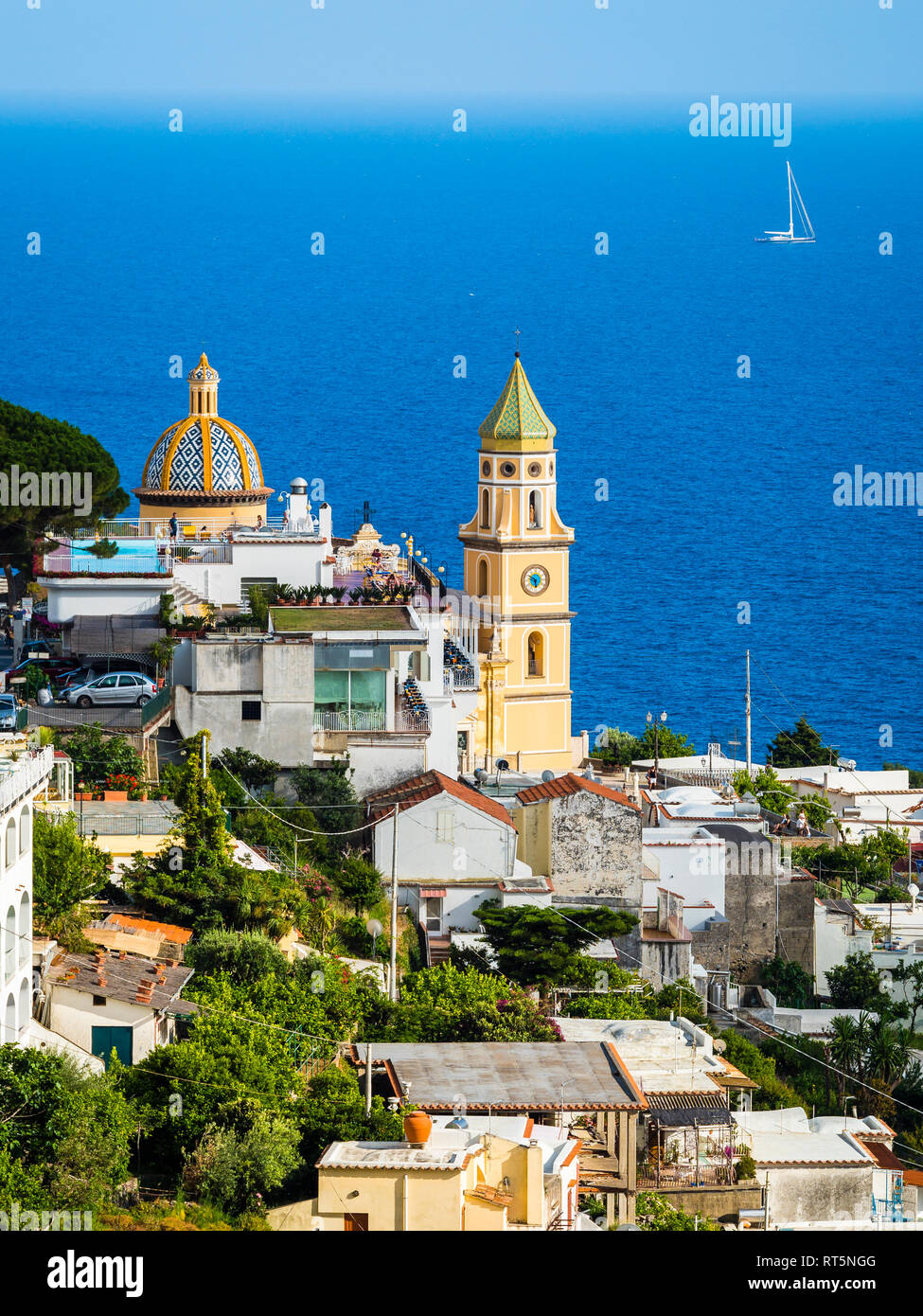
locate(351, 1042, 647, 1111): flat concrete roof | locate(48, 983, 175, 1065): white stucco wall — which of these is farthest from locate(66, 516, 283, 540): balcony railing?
locate(351, 1042, 647, 1111): flat concrete roof

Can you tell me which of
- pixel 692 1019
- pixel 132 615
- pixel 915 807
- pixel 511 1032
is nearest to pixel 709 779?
pixel 915 807

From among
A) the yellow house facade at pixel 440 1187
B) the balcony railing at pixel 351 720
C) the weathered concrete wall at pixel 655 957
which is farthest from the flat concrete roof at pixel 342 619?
the yellow house facade at pixel 440 1187

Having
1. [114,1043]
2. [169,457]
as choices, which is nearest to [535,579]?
[169,457]

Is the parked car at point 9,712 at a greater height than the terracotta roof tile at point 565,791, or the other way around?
the parked car at point 9,712

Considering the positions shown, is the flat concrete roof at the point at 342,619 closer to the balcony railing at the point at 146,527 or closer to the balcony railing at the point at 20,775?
the balcony railing at the point at 146,527
